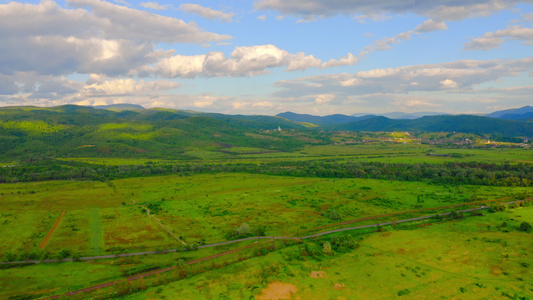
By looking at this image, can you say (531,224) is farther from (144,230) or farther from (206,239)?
(144,230)

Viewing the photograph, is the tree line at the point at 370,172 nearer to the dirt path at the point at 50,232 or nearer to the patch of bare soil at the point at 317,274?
the dirt path at the point at 50,232

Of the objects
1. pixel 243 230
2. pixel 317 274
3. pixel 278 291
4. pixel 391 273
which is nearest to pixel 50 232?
pixel 243 230

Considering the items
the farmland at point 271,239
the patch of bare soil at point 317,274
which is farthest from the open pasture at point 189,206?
the patch of bare soil at point 317,274

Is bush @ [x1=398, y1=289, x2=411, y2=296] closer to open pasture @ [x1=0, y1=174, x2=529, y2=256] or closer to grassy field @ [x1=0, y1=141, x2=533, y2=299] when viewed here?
grassy field @ [x1=0, y1=141, x2=533, y2=299]

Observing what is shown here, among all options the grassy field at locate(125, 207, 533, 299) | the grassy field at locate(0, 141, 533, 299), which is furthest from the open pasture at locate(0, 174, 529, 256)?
the grassy field at locate(125, 207, 533, 299)

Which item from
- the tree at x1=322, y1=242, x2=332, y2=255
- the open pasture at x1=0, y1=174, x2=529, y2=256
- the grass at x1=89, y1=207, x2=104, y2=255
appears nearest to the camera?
the tree at x1=322, y1=242, x2=332, y2=255

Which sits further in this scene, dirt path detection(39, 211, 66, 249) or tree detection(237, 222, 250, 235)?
tree detection(237, 222, 250, 235)

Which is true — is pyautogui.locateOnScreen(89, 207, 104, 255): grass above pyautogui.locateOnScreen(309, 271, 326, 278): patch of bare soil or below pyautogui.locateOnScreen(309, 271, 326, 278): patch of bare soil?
below
